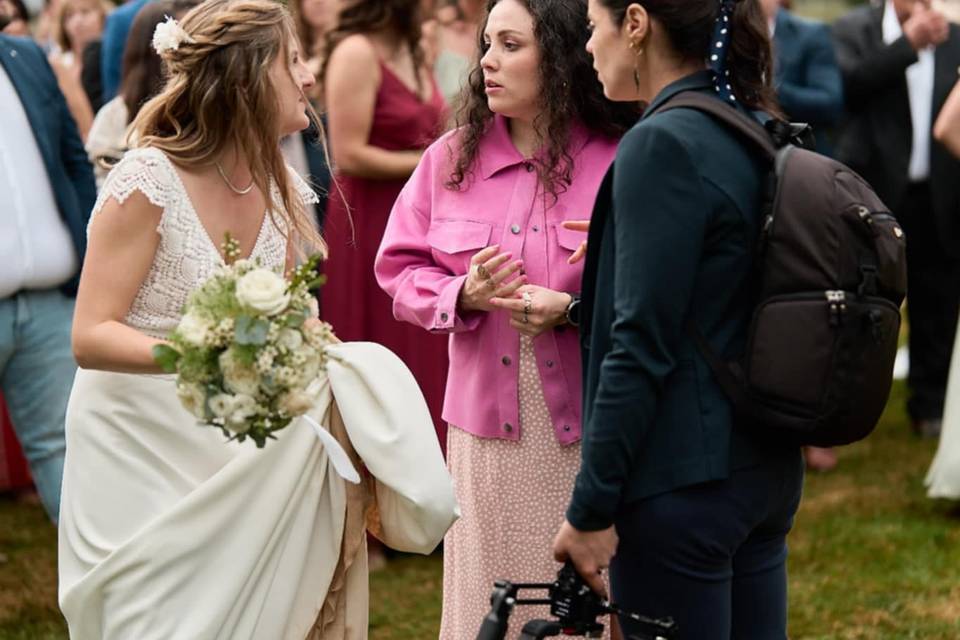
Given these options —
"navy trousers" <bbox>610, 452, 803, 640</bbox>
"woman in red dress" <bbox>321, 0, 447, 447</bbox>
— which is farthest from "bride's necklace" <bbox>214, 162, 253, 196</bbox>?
"woman in red dress" <bbox>321, 0, 447, 447</bbox>

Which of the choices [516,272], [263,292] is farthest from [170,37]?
[516,272]

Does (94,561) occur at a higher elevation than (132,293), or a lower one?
lower

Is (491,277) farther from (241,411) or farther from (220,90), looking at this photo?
(241,411)

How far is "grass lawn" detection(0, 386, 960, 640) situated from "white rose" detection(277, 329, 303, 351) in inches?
103

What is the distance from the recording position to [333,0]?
7.42m

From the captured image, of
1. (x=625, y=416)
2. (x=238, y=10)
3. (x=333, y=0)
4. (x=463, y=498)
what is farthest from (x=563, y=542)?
(x=333, y=0)

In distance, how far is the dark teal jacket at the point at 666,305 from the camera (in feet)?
9.17

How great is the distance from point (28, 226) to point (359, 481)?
2.27 metres

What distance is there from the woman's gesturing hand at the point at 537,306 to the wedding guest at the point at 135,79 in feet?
8.64

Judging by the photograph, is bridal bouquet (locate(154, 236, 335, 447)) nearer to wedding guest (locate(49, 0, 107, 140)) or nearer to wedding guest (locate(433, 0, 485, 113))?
wedding guest (locate(433, 0, 485, 113))

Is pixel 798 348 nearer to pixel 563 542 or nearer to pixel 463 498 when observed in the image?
pixel 563 542

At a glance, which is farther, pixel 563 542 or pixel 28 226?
pixel 28 226

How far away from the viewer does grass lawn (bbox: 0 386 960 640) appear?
5.43 m

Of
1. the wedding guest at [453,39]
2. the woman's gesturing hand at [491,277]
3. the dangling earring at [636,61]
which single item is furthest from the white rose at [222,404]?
the wedding guest at [453,39]
